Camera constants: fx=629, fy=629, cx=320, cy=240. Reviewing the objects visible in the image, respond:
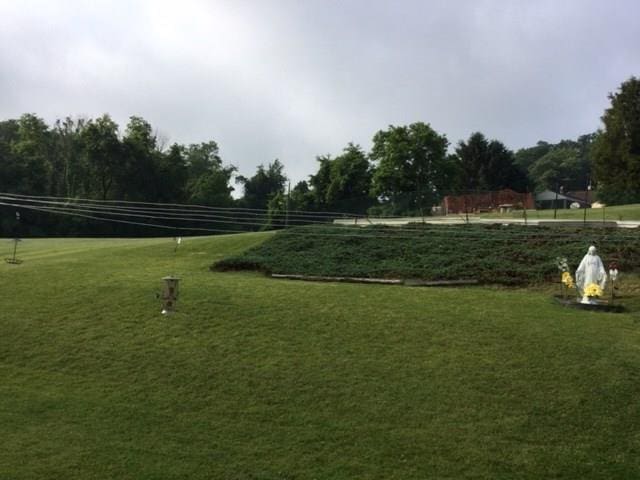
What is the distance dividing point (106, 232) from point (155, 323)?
40234mm

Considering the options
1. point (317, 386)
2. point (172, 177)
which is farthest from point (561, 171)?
point (317, 386)

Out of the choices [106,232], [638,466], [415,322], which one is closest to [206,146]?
[106,232]

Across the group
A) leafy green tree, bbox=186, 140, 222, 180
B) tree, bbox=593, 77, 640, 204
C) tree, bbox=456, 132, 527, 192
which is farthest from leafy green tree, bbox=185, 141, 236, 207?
tree, bbox=593, 77, 640, 204

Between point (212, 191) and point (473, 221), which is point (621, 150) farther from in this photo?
point (212, 191)

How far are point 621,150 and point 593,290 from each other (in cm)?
2475

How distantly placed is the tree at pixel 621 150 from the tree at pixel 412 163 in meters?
13.6

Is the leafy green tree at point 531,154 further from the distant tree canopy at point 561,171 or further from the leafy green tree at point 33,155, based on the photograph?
the leafy green tree at point 33,155

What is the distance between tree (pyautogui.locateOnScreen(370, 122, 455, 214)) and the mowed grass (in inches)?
1280

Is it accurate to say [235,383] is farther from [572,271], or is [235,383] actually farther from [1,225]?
[1,225]

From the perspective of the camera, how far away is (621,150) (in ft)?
115

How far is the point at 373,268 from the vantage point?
18.2m

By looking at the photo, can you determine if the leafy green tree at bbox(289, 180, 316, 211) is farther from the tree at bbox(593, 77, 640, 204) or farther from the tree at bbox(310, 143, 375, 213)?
the tree at bbox(593, 77, 640, 204)

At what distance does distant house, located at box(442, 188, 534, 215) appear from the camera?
27.2 meters

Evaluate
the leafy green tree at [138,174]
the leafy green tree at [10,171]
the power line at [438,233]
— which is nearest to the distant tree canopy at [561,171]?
the leafy green tree at [138,174]
